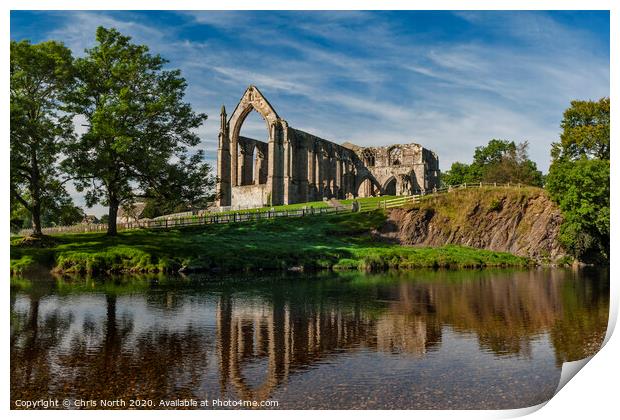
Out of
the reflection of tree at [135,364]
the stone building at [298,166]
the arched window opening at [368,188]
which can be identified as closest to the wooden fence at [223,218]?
the stone building at [298,166]

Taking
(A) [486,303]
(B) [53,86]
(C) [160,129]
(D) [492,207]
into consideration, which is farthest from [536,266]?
(B) [53,86]

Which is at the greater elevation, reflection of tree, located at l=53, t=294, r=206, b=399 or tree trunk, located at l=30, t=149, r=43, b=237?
tree trunk, located at l=30, t=149, r=43, b=237

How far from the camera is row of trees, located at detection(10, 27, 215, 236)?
88.9 ft

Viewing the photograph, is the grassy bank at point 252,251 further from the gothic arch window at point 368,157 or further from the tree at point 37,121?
the gothic arch window at point 368,157

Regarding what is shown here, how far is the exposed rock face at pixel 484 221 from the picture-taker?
51562mm

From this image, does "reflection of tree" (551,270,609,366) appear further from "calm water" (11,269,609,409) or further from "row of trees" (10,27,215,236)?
"row of trees" (10,27,215,236)

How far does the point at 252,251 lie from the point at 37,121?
660 inches

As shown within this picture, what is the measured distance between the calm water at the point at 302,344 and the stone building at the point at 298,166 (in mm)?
46320

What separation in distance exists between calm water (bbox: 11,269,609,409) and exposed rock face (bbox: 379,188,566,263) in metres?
26.9

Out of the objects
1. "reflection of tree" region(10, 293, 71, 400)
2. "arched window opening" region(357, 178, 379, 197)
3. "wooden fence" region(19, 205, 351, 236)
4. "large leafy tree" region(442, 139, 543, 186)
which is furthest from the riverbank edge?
"arched window opening" region(357, 178, 379, 197)

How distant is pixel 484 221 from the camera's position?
178ft

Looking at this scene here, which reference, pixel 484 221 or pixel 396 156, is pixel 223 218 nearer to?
pixel 484 221

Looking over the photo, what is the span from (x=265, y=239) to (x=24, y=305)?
25.2m

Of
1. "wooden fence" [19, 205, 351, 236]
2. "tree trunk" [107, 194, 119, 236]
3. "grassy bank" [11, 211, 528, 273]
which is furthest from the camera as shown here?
"wooden fence" [19, 205, 351, 236]
